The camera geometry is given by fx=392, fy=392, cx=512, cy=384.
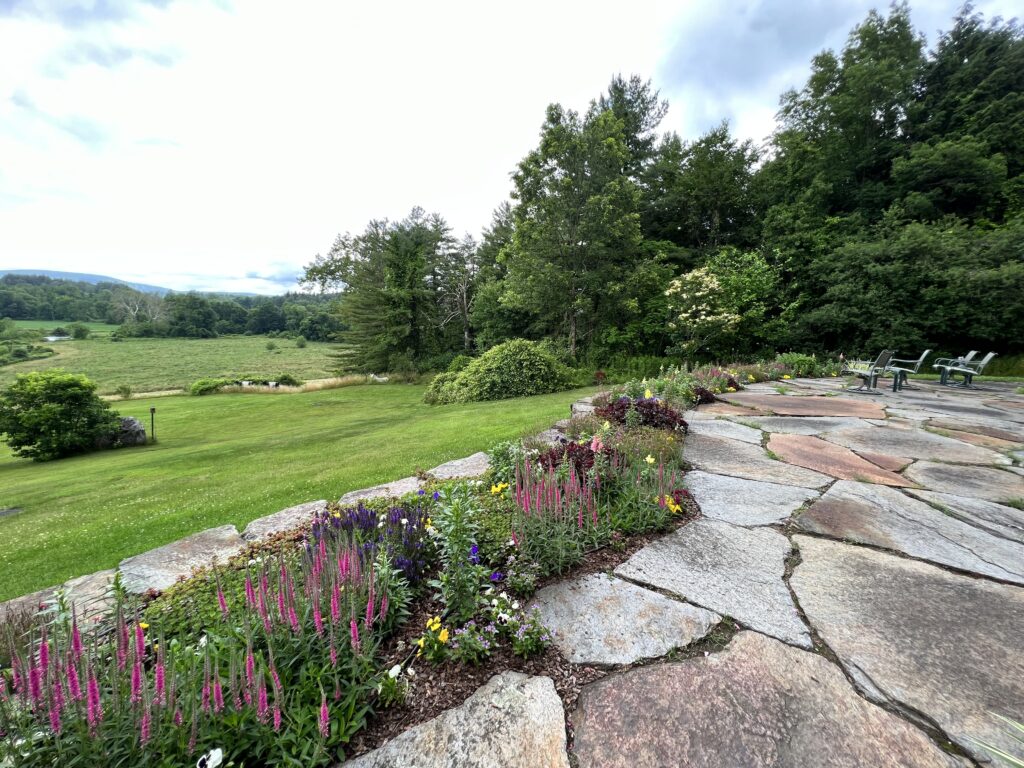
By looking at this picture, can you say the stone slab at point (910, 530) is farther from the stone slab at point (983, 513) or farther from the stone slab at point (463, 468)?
the stone slab at point (463, 468)

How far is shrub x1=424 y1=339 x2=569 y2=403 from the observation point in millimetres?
11211

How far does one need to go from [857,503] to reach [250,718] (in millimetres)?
3293

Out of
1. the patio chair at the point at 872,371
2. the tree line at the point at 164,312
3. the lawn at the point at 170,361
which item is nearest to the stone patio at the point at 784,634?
the patio chair at the point at 872,371

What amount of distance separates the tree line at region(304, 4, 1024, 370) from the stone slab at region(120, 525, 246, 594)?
12653mm

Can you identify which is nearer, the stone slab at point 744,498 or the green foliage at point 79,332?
the stone slab at point 744,498

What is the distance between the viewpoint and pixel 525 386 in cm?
1126

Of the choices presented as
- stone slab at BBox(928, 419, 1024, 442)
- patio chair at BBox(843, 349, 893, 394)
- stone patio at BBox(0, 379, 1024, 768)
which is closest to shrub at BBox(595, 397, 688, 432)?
stone patio at BBox(0, 379, 1024, 768)

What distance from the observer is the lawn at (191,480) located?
291cm

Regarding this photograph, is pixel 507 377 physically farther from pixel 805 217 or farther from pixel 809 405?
pixel 805 217

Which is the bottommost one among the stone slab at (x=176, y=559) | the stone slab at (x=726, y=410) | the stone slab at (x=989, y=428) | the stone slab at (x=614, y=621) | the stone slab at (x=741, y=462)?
the stone slab at (x=176, y=559)

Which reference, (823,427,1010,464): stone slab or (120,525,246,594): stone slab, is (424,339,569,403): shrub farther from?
(120,525,246,594): stone slab

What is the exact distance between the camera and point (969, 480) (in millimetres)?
2945

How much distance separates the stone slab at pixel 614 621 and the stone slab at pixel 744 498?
977 millimetres

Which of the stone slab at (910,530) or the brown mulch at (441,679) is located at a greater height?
the stone slab at (910,530)
